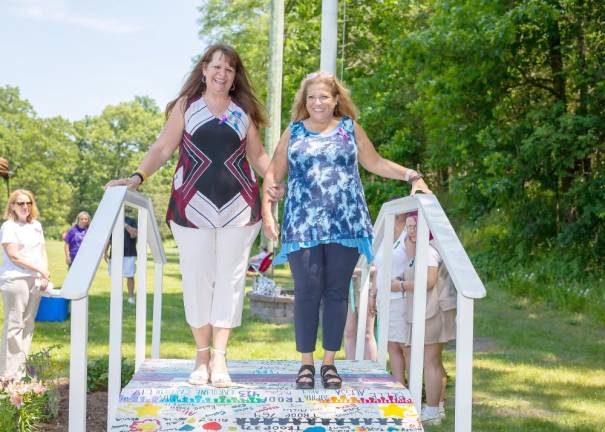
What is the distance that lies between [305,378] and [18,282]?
371 cm

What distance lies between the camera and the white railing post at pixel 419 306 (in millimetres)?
3688

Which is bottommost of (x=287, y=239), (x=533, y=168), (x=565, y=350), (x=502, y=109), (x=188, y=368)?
(x=565, y=350)

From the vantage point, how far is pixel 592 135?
13250 millimetres

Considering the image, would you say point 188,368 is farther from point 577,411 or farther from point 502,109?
point 502,109

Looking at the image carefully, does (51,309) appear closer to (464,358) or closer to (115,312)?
(115,312)

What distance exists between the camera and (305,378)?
3.69 meters

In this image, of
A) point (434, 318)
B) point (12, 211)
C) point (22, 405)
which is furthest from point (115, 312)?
point (12, 211)

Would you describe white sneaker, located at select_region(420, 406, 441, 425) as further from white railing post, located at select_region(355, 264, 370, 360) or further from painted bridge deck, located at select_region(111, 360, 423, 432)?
painted bridge deck, located at select_region(111, 360, 423, 432)

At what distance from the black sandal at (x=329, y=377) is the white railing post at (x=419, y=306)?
1.16 feet

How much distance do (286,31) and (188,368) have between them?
1987 cm

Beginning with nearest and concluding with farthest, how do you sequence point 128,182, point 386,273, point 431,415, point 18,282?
point 128,182 < point 386,273 < point 431,415 < point 18,282

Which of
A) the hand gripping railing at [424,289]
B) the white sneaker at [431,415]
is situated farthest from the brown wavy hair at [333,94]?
the white sneaker at [431,415]

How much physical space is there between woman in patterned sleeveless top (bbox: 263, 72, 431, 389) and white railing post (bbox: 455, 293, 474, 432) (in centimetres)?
81

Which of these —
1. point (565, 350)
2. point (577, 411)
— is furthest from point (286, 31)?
point (577, 411)
